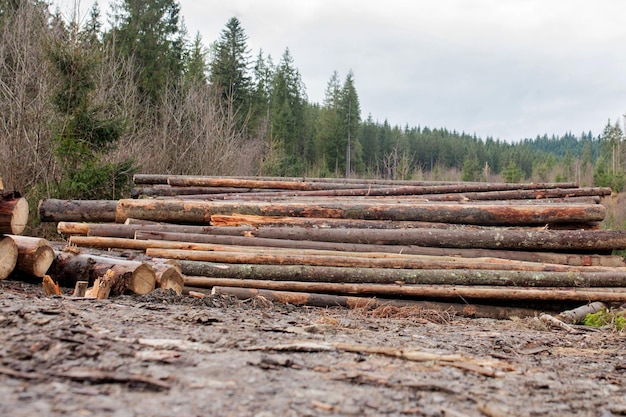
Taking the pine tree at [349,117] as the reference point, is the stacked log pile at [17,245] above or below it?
below

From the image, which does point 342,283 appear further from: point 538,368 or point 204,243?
point 538,368

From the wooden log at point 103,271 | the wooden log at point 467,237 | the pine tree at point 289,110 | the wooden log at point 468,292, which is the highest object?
the pine tree at point 289,110

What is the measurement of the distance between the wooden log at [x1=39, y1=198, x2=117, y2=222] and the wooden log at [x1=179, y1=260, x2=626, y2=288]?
3.04m

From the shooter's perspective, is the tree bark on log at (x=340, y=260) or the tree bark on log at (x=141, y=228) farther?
the tree bark on log at (x=141, y=228)

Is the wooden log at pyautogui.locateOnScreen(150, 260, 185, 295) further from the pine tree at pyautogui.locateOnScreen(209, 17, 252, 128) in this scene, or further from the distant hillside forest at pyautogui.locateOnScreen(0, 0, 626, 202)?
the pine tree at pyautogui.locateOnScreen(209, 17, 252, 128)

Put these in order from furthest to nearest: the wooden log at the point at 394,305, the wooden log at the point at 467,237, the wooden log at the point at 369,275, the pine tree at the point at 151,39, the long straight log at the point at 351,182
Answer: the pine tree at the point at 151,39 < the long straight log at the point at 351,182 < the wooden log at the point at 467,237 < the wooden log at the point at 369,275 < the wooden log at the point at 394,305

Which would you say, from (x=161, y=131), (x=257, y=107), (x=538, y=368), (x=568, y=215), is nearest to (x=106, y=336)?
(x=538, y=368)

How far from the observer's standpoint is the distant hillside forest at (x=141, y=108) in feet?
44.6

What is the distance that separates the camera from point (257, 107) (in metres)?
42.2

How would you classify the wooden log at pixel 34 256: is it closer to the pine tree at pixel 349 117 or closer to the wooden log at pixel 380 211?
the wooden log at pixel 380 211

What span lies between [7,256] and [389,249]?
16.3 ft

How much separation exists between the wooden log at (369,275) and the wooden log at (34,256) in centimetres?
161

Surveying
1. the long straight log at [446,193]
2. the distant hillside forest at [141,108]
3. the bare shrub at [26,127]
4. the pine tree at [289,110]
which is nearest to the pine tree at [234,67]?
the distant hillside forest at [141,108]

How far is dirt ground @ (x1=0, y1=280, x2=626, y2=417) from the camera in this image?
2.28m
